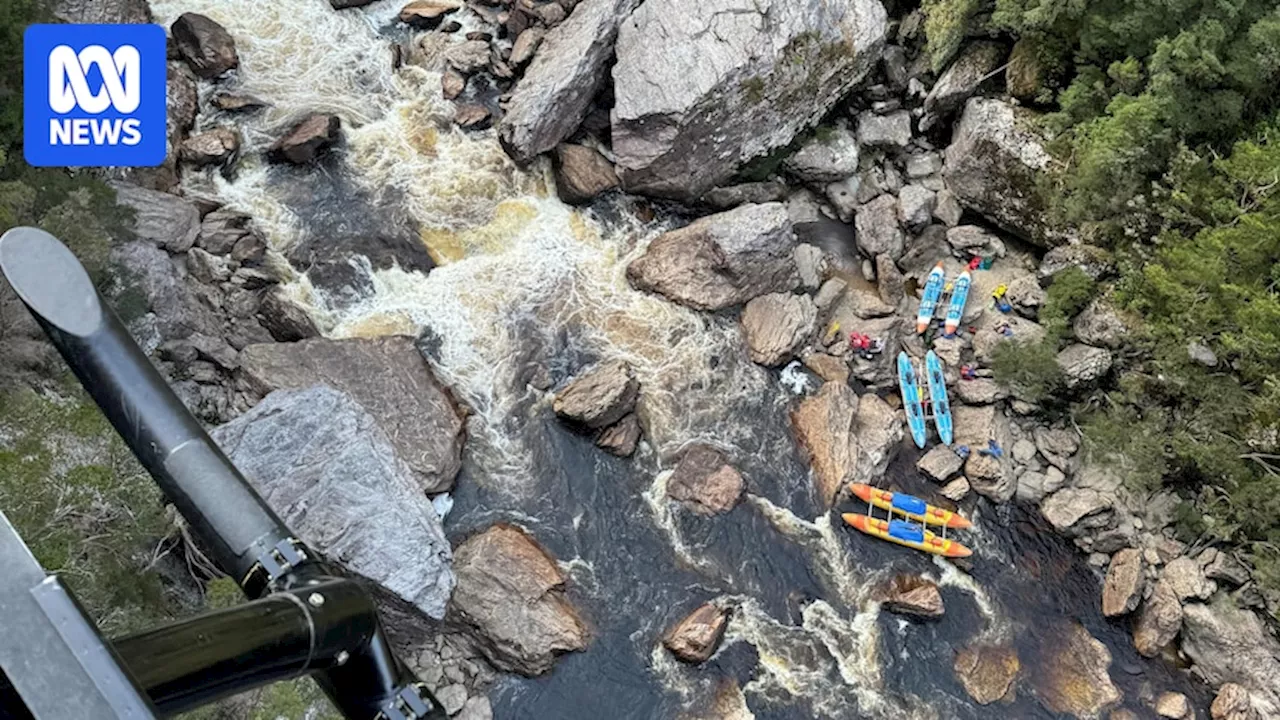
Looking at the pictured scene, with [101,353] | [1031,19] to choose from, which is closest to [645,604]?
[101,353]

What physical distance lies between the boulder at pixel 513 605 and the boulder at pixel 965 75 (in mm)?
12830

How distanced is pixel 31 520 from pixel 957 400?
603 inches

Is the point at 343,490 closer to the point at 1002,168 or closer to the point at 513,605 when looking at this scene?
the point at 513,605

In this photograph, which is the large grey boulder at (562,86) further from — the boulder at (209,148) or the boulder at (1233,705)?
the boulder at (1233,705)

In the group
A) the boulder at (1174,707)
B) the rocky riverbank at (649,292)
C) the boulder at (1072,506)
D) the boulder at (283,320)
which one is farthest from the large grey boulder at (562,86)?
the boulder at (1174,707)

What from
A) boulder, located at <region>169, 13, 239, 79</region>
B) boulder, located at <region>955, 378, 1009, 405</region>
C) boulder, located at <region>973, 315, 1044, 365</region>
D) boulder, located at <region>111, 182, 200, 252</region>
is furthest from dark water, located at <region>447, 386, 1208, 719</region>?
boulder, located at <region>169, 13, 239, 79</region>

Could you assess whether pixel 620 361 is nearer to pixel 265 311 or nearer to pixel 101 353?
pixel 265 311

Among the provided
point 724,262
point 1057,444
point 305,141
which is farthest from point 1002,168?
point 305,141

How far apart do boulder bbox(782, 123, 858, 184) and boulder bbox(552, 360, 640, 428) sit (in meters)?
6.53

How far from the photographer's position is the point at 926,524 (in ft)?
55.7

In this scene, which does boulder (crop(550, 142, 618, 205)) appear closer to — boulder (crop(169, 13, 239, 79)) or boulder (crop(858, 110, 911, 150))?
boulder (crop(858, 110, 911, 150))

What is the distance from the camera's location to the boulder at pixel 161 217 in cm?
1697

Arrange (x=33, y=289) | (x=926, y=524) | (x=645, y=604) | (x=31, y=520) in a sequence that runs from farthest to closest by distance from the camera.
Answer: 1. (x=926, y=524)
2. (x=645, y=604)
3. (x=31, y=520)
4. (x=33, y=289)

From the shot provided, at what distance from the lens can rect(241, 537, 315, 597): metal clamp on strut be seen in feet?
18.7
